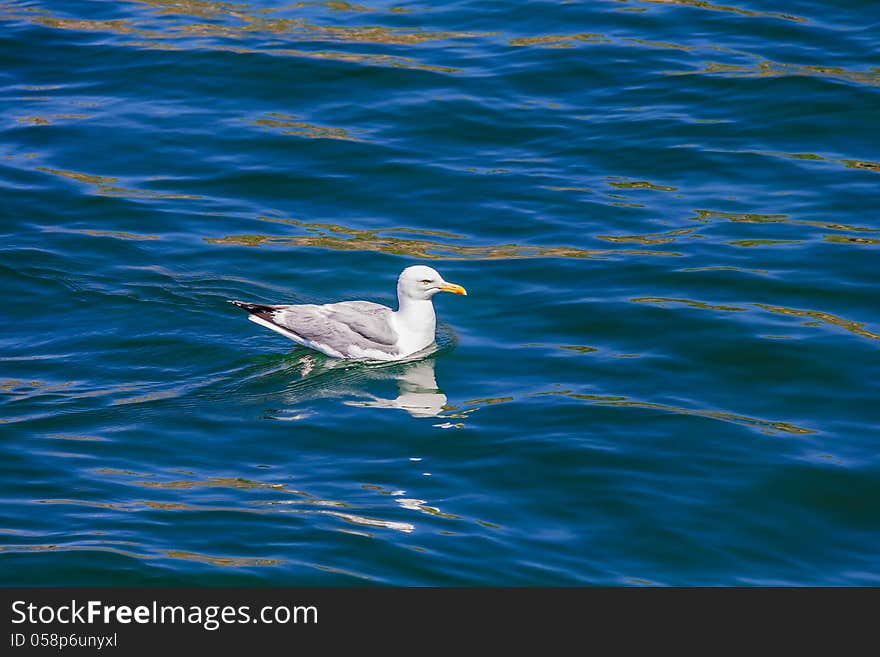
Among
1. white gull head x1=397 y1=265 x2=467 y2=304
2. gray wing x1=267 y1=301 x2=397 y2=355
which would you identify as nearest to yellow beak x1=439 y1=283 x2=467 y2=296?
white gull head x1=397 y1=265 x2=467 y2=304

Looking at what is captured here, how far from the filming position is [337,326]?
12234 mm

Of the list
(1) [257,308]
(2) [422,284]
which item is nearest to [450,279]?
(2) [422,284]

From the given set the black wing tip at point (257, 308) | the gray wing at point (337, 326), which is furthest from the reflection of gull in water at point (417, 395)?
the black wing tip at point (257, 308)

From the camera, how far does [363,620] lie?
7.80 metres

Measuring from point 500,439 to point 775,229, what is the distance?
17.5 ft

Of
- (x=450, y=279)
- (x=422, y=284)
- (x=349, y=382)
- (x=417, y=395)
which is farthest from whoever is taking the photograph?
(x=450, y=279)

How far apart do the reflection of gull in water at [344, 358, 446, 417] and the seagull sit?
0.73 ft

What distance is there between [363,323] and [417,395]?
95cm

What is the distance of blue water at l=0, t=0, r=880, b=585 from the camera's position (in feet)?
30.2

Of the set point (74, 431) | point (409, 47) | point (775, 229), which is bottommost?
point (74, 431)

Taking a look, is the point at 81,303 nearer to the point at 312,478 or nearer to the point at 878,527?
the point at 312,478

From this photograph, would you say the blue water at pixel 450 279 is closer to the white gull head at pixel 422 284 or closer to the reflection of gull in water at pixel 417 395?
the reflection of gull in water at pixel 417 395

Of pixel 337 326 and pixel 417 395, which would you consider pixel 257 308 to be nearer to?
pixel 337 326

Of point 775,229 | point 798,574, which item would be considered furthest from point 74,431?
point 775,229
